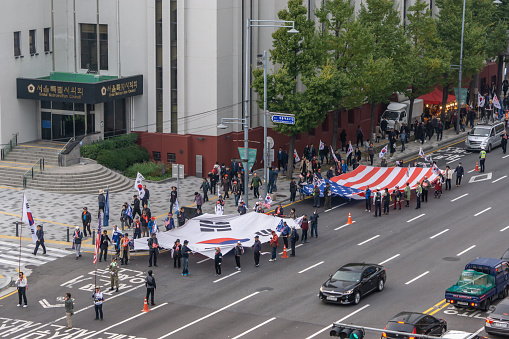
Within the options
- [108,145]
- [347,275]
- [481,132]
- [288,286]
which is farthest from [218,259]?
[481,132]

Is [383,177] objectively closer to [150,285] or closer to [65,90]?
[65,90]

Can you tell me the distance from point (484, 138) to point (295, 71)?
1904cm

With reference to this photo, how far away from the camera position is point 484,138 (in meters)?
73.9

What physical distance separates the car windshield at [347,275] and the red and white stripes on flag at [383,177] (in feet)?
56.4

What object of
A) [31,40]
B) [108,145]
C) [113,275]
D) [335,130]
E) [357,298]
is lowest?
[357,298]

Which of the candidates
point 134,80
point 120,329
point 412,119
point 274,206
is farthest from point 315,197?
point 412,119

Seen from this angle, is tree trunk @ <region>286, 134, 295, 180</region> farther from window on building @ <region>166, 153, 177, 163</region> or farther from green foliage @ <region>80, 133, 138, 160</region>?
green foliage @ <region>80, 133, 138, 160</region>

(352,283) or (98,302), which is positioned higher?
(352,283)

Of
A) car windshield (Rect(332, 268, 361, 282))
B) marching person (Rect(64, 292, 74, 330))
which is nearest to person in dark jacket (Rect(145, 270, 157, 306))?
marching person (Rect(64, 292, 74, 330))

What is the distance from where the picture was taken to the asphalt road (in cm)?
3906

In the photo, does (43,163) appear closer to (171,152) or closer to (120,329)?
(171,152)

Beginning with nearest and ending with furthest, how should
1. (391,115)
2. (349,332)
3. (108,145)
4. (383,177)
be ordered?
(349,332)
(383,177)
(108,145)
(391,115)

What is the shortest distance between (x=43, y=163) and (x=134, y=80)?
31.1 ft

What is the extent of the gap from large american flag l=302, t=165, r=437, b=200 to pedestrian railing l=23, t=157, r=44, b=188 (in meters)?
17.7
